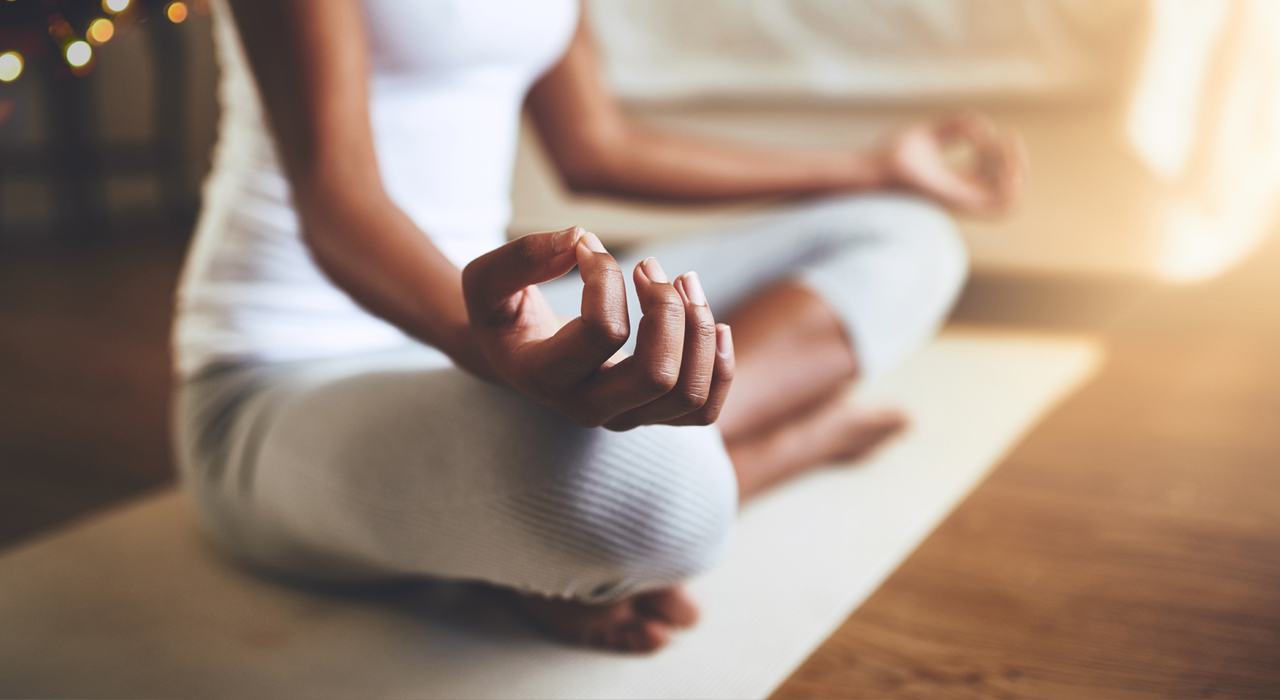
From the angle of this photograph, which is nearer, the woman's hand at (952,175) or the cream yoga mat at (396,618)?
the cream yoga mat at (396,618)

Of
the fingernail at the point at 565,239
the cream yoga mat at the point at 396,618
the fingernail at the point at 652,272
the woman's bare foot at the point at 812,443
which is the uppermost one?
the woman's bare foot at the point at 812,443

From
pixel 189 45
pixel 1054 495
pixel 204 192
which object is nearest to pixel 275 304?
pixel 204 192

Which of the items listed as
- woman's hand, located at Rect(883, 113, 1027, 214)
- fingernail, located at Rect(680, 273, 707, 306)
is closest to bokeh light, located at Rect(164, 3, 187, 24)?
fingernail, located at Rect(680, 273, 707, 306)

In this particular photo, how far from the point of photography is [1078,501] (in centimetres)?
65

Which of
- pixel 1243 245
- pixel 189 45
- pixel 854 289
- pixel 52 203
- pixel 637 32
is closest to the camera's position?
pixel 854 289

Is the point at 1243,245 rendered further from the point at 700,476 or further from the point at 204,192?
the point at 204,192

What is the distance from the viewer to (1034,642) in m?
0.47

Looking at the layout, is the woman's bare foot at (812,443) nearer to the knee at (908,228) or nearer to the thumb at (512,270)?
the knee at (908,228)

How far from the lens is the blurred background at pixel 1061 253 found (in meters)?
0.55

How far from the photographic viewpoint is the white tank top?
0.51 m

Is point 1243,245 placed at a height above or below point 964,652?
above

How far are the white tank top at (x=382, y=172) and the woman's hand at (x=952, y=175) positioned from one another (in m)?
0.37

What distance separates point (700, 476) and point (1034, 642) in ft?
0.70

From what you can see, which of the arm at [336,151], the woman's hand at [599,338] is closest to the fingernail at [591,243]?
the woman's hand at [599,338]
